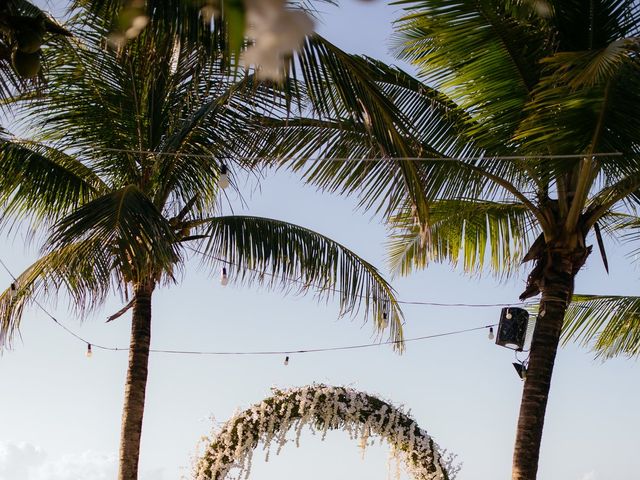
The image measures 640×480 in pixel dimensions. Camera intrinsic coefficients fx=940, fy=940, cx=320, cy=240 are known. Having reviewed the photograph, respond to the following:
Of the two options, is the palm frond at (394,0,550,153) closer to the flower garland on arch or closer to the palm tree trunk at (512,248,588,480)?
the palm tree trunk at (512,248,588,480)

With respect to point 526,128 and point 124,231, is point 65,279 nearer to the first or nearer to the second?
point 124,231

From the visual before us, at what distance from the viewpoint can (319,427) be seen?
378 inches

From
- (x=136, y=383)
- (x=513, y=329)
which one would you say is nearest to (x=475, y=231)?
(x=513, y=329)

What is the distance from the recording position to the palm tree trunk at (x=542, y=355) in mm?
8094

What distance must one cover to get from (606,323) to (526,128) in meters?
5.01

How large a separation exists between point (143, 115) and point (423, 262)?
3.71 m

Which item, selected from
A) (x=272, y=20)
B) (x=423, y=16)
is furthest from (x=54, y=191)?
(x=272, y=20)

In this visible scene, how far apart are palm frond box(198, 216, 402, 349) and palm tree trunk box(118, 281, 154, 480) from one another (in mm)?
850

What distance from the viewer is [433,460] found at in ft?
31.4

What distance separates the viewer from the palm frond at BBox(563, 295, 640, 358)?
38.4 ft

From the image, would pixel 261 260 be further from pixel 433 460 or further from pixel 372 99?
pixel 372 99

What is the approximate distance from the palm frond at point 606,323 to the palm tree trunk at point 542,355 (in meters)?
3.42

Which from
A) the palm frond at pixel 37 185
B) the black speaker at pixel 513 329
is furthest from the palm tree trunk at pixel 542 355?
the palm frond at pixel 37 185

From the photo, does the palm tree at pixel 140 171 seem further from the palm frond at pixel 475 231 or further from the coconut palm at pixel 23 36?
the coconut palm at pixel 23 36
